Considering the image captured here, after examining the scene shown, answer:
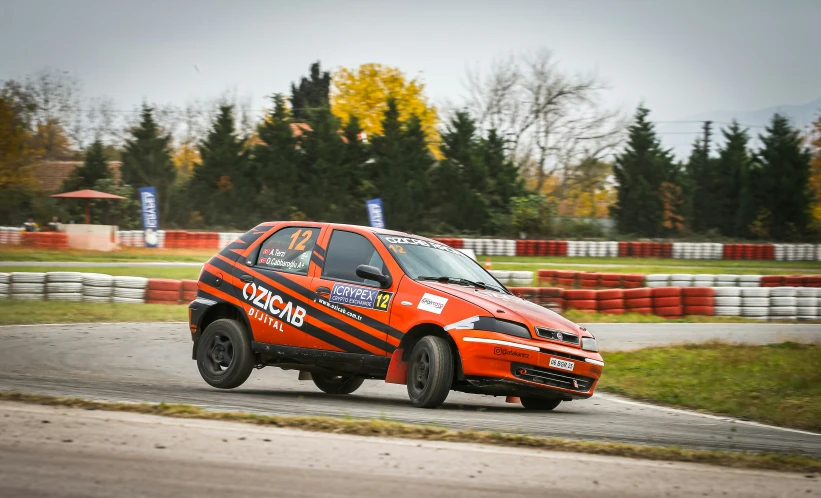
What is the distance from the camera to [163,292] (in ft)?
65.6

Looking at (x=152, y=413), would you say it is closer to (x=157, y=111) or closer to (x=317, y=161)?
(x=317, y=161)

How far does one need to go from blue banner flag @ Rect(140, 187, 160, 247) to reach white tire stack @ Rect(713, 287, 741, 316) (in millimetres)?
27608

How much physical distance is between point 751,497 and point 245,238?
20.1 ft

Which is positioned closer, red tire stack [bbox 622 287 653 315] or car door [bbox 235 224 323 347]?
car door [bbox 235 224 323 347]

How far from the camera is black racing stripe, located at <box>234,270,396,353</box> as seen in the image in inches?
Result: 334

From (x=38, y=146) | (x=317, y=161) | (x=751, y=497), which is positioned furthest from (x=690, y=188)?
(x=751, y=497)

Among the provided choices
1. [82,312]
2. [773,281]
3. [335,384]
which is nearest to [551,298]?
[82,312]

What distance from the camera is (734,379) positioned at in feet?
37.9

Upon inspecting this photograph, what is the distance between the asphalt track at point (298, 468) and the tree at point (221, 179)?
48.1 metres

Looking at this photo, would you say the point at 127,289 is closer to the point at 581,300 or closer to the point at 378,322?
the point at 581,300

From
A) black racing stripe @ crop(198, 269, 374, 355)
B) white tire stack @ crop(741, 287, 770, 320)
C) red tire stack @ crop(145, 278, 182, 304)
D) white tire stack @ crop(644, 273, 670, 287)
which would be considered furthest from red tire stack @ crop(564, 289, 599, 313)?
black racing stripe @ crop(198, 269, 374, 355)

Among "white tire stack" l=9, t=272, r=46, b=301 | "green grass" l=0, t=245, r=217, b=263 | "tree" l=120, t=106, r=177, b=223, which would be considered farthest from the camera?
"tree" l=120, t=106, r=177, b=223

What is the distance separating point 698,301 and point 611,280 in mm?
3606

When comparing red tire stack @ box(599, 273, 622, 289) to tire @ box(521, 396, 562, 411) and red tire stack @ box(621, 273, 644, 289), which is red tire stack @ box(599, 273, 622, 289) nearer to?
red tire stack @ box(621, 273, 644, 289)
